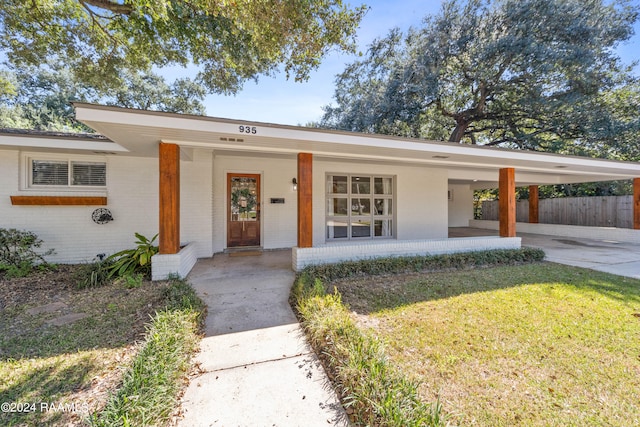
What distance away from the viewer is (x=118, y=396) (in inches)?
75.0

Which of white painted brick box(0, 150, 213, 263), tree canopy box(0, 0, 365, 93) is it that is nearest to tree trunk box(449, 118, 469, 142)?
tree canopy box(0, 0, 365, 93)

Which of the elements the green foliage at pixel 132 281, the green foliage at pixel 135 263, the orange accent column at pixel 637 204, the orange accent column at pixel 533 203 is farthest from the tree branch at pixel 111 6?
the orange accent column at pixel 637 204

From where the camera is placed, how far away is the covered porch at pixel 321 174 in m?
4.71

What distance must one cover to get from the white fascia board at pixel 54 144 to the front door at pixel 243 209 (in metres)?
2.67

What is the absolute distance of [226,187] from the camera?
7406 mm

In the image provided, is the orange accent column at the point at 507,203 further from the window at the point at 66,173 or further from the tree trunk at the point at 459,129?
the window at the point at 66,173

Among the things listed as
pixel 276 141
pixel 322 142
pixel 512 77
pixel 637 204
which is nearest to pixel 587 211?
pixel 637 204

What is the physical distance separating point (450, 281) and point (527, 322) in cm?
172

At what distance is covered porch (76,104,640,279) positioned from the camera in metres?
4.71

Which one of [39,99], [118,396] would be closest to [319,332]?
[118,396]

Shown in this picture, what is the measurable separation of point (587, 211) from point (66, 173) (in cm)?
1938

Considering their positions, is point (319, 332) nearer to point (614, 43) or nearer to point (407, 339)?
point (407, 339)

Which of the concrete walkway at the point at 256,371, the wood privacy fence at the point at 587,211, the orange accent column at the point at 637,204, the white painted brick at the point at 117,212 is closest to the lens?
the concrete walkway at the point at 256,371

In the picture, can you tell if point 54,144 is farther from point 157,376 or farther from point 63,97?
point 63,97
